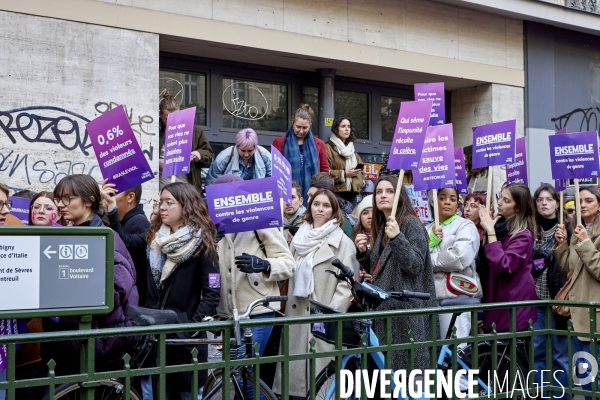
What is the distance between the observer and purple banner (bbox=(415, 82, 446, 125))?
825cm

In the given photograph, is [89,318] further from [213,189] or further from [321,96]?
[321,96]

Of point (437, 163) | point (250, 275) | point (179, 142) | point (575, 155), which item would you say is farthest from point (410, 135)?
point (575, 155)

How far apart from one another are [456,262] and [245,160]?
2598mm

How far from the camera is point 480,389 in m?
4.87

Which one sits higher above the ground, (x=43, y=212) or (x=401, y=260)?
(x=43, y=212)

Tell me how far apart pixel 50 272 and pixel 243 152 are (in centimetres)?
526

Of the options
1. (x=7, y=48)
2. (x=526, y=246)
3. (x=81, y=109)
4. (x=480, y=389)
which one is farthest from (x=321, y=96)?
(x=480, y=389)

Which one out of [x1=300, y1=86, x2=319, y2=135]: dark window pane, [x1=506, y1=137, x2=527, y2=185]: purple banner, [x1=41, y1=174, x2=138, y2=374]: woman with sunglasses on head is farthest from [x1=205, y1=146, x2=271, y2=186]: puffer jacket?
[x1=300, y1=86, x2=319, y2=135]: dark window pane

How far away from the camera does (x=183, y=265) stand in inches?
216

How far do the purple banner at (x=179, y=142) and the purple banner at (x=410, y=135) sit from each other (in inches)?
61.5

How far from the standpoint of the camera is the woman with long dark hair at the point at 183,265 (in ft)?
17.8

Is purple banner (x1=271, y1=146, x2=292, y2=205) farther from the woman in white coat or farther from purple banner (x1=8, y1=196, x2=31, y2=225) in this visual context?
purple banner (x1=8, y1=196, x2=31, y2=225)

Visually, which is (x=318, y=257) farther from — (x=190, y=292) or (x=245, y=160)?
(x=245, y=160)

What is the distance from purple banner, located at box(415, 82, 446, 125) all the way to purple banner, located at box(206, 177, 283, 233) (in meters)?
2.66
